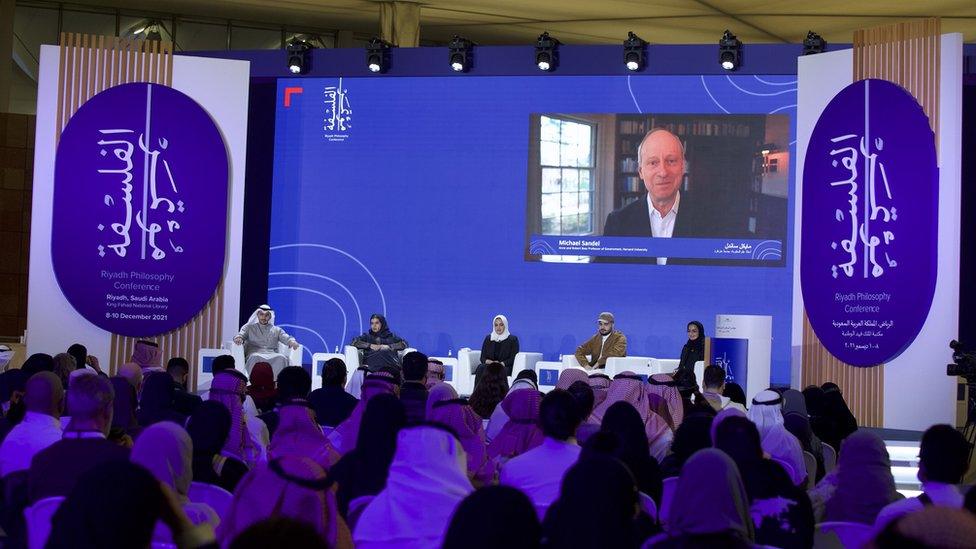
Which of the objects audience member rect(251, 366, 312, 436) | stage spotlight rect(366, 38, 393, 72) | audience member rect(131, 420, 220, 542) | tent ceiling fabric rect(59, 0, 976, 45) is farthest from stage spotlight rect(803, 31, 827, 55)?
audience member rect(131, 420, 220, 542)

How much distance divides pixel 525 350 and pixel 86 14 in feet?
27.0

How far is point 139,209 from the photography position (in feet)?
39.5

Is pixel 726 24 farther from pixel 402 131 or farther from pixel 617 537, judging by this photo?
pixel 617 537

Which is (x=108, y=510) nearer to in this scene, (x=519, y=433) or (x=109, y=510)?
(x=109, y=510)

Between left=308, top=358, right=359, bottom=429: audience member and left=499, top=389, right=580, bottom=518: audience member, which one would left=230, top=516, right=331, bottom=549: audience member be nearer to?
left=499, top=389, right=580, bottom=518: audience member

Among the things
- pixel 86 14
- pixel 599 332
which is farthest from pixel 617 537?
pixel 86 14

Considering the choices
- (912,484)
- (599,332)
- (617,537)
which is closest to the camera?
(617,537)

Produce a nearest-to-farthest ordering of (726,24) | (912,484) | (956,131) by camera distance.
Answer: (912,484) → (956,131) → (726,24)

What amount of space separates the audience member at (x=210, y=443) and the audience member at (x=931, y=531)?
284cm

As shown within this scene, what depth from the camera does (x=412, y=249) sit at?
41.8 ft

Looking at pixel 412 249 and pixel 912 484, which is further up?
pixel 412 249

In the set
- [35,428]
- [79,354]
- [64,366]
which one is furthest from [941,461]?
[79,354]

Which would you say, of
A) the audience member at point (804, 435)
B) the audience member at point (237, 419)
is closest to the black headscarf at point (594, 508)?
the audience member at point (237, 419)

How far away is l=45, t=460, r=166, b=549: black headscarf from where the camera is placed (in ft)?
7.50
